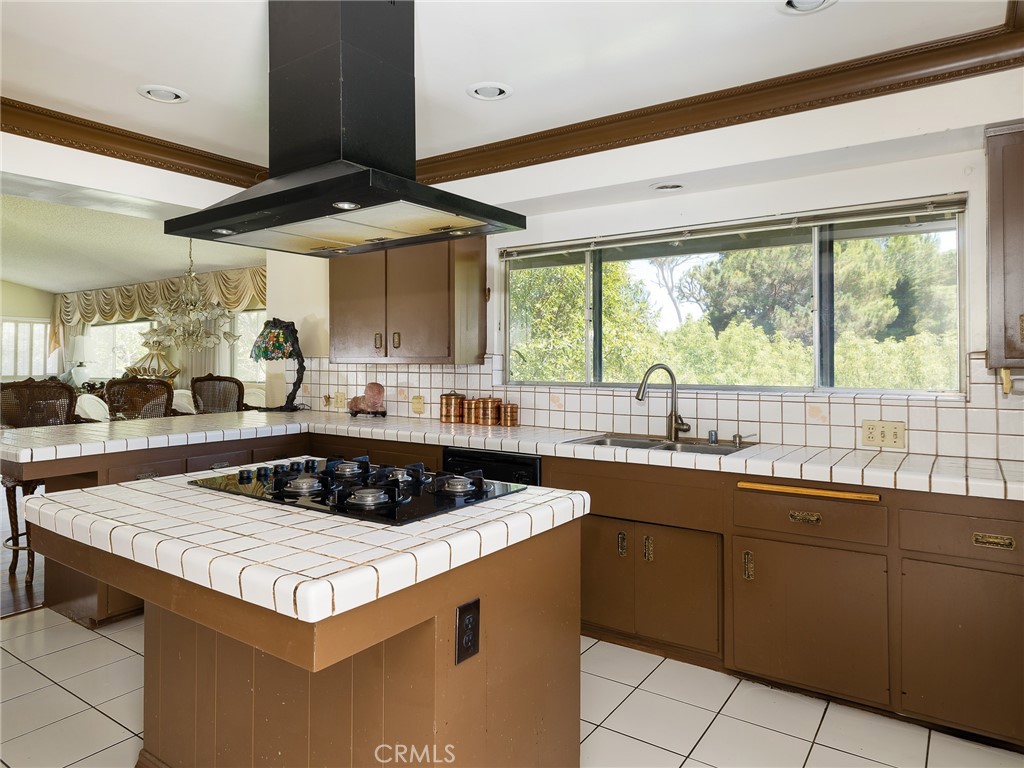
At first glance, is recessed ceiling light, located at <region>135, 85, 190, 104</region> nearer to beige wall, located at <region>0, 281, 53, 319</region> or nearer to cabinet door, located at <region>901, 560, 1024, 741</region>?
cabinet door, located at <region>901, 560, 1024, 741</region>

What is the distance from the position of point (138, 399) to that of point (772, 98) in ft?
15.2

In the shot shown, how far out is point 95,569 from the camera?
4.60ft

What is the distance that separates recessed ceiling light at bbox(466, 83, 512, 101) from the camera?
2551 mm

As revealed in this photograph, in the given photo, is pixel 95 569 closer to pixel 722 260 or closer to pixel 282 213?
pixel 282 213

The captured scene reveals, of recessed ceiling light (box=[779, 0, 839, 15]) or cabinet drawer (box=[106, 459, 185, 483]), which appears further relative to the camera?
cabinet drawer (box=[106, 459, 185, 483])

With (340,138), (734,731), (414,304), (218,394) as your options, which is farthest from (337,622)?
(218,394)

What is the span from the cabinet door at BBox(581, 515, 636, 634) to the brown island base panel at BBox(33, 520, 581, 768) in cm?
102

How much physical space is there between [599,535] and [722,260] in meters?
1.47

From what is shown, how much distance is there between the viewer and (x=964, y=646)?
2.00 metres

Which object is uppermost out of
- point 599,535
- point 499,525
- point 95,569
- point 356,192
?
point 356,192

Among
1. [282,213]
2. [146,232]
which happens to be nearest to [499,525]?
[282,213]

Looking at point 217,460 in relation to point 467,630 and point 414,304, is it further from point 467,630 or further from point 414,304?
point 467,630

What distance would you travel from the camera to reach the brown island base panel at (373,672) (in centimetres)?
116

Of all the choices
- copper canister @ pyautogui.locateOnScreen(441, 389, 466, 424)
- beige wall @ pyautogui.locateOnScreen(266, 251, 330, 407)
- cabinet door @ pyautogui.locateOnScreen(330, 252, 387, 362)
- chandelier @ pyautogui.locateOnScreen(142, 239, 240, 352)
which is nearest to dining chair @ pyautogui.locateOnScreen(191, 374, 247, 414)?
beige wall @ pyautogui.locateOnScreen(266, 251, 330, 407)
